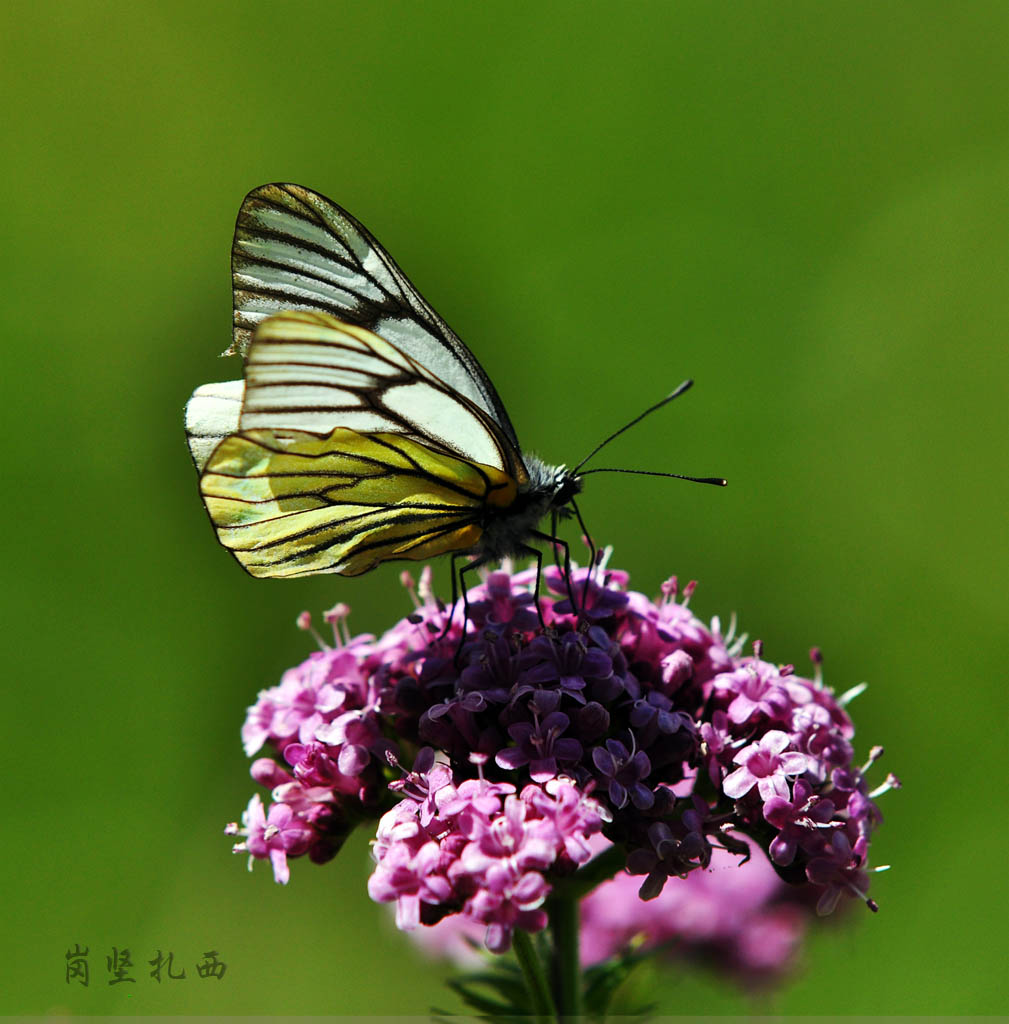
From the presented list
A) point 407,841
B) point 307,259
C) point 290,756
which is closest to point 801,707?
point 407,841

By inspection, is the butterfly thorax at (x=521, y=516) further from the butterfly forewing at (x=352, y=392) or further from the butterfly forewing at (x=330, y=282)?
the butterfly forewing at (x=330, y=282)

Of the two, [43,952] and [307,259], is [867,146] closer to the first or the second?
[307,259]

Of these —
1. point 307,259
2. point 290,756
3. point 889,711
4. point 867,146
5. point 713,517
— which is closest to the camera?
point 290,756

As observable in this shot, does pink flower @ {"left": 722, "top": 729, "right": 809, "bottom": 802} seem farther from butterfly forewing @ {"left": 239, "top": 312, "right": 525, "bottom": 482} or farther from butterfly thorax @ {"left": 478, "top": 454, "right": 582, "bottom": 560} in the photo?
butterfly forewing @ {"left": 239, "top": 312, "right": 525, "bottom": 482}

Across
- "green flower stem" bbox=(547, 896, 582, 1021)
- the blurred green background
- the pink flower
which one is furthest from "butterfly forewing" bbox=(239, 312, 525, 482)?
the blurred green background

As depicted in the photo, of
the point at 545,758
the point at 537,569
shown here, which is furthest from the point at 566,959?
the point at 537,569

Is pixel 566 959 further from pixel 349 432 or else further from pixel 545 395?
pixel 545 395
